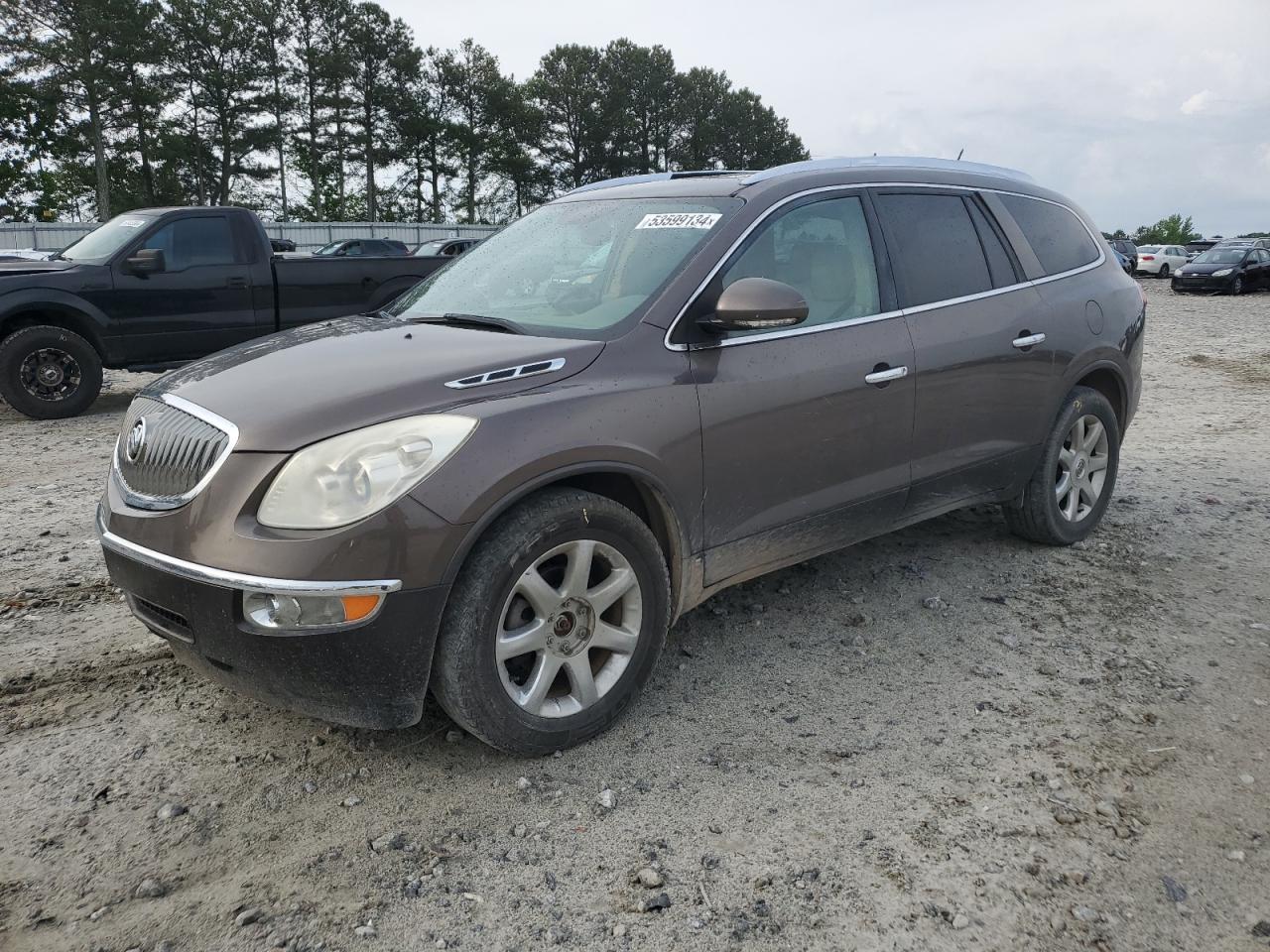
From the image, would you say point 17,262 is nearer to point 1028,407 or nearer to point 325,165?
point 1028,407

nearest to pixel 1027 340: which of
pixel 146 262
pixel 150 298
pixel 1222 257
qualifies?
pixel 146 262

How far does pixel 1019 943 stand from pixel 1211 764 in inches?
46.0

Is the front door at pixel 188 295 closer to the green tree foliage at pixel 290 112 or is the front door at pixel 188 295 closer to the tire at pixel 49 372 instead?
Answer: the tire at pixel 49 372

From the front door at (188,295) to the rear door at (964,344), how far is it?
7296 millimetres

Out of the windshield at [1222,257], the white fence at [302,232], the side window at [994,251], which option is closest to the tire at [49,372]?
the side window at [994,251]

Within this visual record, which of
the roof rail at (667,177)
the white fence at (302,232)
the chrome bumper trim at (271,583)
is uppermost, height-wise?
the white fence at (302,232)

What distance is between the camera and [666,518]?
3328 mm

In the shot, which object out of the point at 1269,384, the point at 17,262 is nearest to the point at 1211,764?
the point at 1269,384

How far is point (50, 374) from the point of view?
9.16 meters

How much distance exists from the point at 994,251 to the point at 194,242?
777cm

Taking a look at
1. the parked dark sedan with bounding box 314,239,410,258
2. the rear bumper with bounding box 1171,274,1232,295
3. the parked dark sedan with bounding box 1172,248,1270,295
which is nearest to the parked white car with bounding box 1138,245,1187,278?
the parked dark sedan with bounding box 1172,248,1270,295

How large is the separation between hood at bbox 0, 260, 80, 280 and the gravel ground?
5.59 metres

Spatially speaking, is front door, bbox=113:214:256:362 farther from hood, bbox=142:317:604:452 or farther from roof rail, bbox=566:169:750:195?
hood, bbox=142:317:604:452

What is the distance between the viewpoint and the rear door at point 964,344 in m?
4.12
